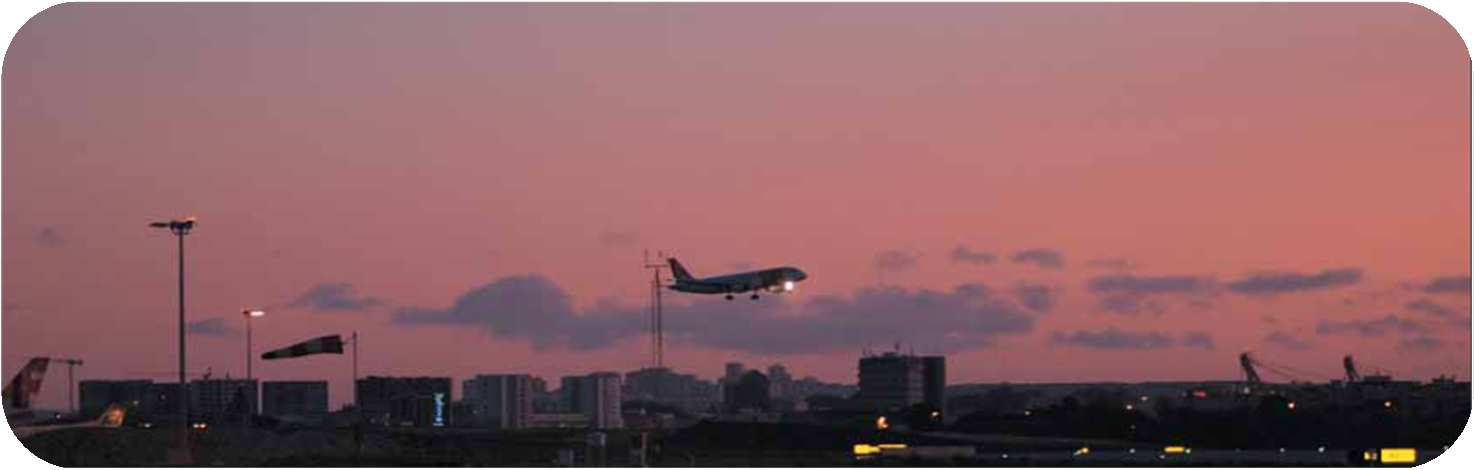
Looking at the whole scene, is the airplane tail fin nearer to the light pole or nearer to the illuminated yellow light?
the light pole

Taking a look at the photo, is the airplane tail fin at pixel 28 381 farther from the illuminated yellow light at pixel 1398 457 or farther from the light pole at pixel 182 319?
the illuminated yellow light at pixel 1398 457

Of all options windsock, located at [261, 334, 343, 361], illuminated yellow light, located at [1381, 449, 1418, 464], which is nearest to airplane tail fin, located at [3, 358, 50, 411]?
windsock, located at [261, 334, 343, 361]

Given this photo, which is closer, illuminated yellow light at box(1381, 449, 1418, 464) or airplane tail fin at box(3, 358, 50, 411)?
illuminated yellow light at box(1381, 449, 1418, 464)

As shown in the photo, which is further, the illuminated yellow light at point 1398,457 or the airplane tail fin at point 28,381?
the airplane tail fin at point 28,381

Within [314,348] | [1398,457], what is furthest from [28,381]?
[1398,457]

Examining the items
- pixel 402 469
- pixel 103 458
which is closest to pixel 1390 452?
pixel 402 469

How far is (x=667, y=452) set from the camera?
180m

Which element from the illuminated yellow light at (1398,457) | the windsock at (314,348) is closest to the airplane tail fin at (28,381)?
the windsock at (314,348)

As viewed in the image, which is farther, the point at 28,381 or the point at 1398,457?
the point at 28,381

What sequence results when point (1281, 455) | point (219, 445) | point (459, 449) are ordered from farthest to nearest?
point (459, 449), point (219, 445), point (1281, 455)

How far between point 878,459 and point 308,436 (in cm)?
5807

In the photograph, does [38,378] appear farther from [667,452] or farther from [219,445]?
[667,452]

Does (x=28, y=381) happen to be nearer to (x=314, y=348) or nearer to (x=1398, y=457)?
(x=314, y=348)

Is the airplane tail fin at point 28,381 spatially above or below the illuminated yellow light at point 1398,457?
above
